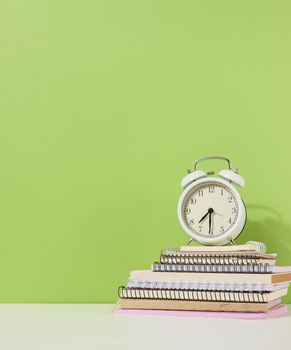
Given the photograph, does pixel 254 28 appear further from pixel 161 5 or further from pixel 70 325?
pixel 70 325

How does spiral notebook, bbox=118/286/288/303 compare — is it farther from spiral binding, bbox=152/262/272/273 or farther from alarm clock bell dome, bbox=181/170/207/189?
alarm clock bell dome, bbox=181/170/207/189

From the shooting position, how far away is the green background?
5.93 feet

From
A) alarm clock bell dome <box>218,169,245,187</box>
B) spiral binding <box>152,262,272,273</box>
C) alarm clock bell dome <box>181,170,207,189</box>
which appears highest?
alarm clock bell dome <box>181,170,207,189</box>

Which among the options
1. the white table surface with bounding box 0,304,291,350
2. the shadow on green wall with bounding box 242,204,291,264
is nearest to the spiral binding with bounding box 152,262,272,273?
the white table surface with bounding box 0,304,291,350

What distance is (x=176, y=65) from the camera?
1880 millimetres

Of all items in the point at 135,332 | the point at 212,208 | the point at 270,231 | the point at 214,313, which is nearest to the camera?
the point at 135,332

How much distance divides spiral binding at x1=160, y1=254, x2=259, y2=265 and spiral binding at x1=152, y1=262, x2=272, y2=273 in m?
0.01

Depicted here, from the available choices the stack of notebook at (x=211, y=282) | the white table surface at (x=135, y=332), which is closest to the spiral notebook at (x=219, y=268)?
the stack of notebook at (x=211, y=282)

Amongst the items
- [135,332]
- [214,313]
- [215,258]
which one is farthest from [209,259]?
[135,332]

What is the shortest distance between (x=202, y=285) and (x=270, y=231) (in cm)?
45

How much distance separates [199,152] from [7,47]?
0.68 metres

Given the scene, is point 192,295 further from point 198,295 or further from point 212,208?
point 212,208

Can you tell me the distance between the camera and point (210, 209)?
159 centimetres

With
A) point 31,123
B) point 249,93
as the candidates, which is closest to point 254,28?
point 249,93
